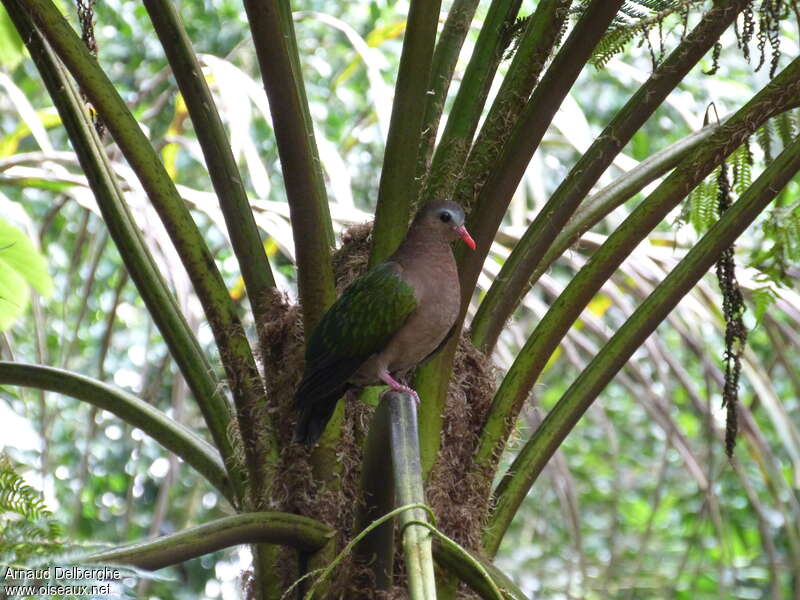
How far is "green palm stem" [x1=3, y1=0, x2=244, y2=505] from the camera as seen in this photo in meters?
2.39

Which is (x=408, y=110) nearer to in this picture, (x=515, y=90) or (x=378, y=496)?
(x=515, y=90)

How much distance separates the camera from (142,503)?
629 centimetres

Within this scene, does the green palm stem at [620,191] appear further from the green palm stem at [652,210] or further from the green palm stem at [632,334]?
the green palm stem at [632,334]

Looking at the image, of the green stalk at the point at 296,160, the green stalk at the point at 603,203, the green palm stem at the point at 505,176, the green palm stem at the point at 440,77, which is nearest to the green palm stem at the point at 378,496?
the green palm stem at the point at 505,176

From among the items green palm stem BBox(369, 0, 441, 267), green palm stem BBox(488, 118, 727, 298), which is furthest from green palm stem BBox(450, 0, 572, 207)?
green palm stem BBox(488, 118, 727, 298)

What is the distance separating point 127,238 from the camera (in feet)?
7.90

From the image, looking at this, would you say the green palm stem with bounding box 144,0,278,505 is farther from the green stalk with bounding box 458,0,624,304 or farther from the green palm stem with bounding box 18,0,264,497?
the green stalk with bounding box 458,0,624,304

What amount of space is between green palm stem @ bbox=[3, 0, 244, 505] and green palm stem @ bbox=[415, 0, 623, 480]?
48 centimetres

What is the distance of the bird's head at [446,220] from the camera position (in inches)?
94.3

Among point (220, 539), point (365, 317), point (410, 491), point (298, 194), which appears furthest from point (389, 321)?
point (410, 491)

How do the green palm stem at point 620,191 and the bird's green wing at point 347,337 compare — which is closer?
the bird's green wing at point 347,337

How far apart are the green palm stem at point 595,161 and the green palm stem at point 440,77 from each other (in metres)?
0.42

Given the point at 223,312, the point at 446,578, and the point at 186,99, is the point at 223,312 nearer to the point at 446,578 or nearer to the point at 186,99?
the point at 186,99

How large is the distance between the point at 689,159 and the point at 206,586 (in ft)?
13.7
